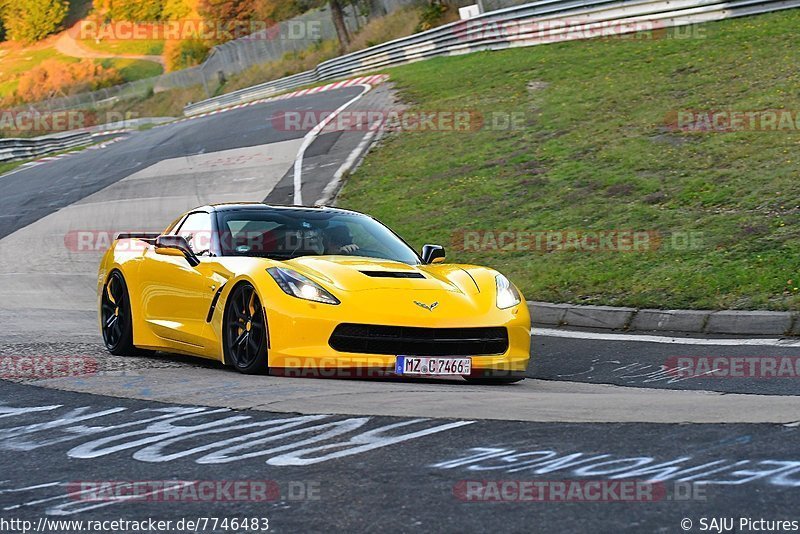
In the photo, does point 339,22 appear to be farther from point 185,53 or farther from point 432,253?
point 432,253

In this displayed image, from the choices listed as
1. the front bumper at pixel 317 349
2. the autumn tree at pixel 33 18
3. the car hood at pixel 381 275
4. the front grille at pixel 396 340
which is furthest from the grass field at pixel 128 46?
the front grille at pixel 396 340

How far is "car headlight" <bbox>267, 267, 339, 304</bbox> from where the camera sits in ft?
24.8

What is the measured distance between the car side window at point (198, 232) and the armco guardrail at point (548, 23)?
1757 centimetres

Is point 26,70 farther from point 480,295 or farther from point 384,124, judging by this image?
point 480,295

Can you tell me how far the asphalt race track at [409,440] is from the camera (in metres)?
3.94

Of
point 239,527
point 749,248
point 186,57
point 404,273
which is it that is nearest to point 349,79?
point 749,248

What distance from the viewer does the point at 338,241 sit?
8.85 metres

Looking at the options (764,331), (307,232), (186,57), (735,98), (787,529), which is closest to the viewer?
(787,529)

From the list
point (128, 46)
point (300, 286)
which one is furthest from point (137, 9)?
point (300, 286)

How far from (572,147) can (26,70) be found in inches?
3859

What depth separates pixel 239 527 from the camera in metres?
3.81

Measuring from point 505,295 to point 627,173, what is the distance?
25.1 ft

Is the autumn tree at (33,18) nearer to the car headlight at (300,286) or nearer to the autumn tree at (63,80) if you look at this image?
the autumn tree at (63,80)

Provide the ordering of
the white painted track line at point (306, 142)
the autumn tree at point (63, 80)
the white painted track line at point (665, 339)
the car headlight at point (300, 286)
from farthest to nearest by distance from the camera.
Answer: the autumn tree at point (63, 80)
the white painted track line at point (306, 142)
the white painted track line at point (665, 339)
the car headlight at point (300, 286)
